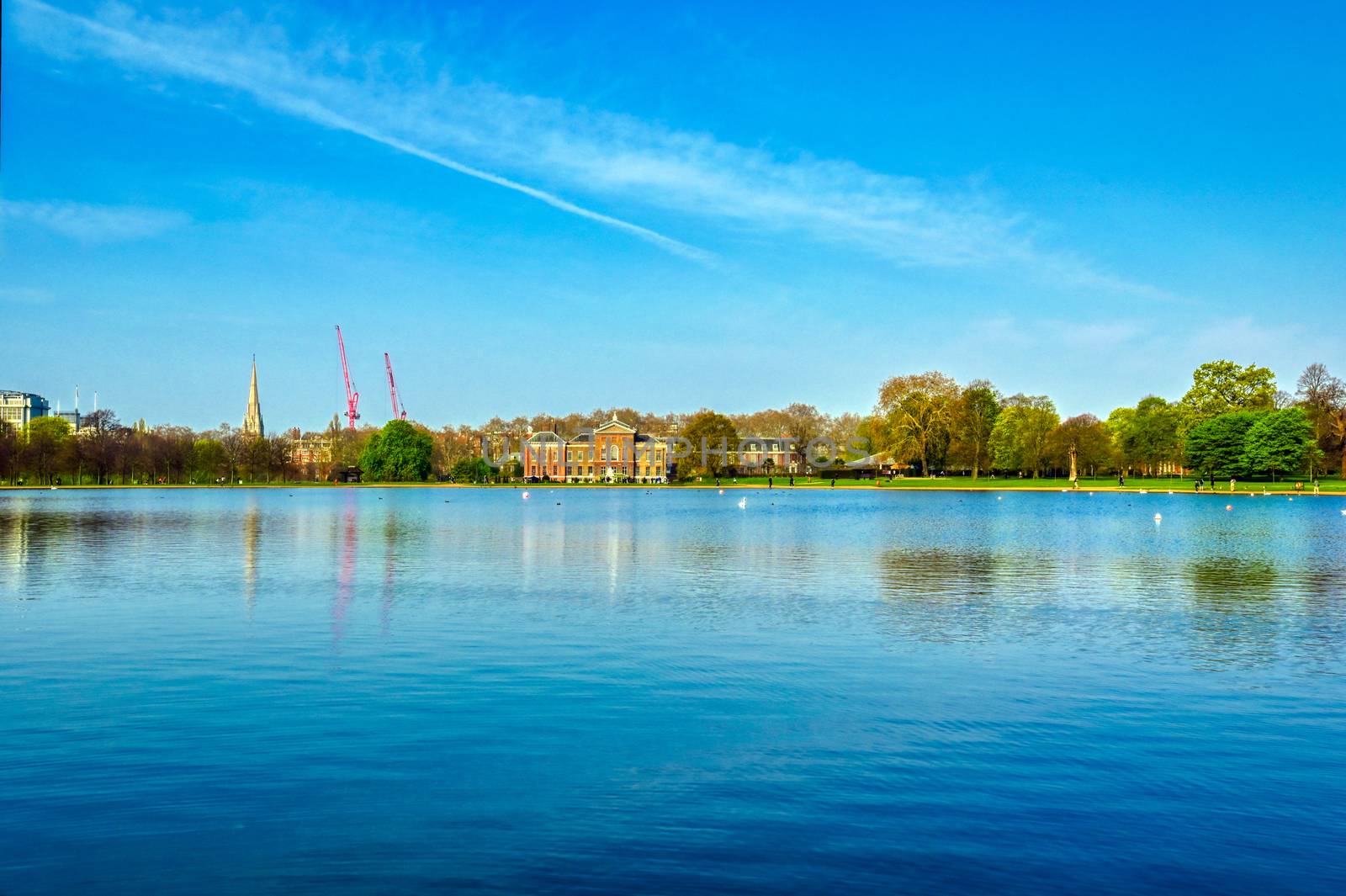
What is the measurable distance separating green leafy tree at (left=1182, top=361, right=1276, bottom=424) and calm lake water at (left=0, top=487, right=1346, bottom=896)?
323ft

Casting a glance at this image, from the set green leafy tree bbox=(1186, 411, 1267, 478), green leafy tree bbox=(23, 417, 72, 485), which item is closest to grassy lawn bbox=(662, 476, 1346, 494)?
green leafy tree bbox=(1186, 411, 1267, 478)

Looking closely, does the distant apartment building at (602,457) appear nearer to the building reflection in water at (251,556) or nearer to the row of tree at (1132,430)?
the row of tree at (1132,430)

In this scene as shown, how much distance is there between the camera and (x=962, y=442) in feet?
437

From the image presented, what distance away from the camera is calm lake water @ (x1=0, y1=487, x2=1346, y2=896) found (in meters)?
7.95

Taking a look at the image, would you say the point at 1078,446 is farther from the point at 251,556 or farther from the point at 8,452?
the point at 8,452

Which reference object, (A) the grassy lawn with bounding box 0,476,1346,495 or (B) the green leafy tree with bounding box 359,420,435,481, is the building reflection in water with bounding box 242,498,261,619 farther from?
(B) the green leafy tree with bounding box 359,420,435,481

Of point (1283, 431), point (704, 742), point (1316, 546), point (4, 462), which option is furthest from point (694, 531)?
point (4, 462)

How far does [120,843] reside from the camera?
Answer: 823 cm

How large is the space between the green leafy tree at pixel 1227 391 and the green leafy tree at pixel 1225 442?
6.96 meters

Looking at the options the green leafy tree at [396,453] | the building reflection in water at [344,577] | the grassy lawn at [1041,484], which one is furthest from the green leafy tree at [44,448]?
the building reflection in water at [344,577]

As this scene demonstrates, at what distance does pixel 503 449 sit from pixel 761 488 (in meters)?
75.0

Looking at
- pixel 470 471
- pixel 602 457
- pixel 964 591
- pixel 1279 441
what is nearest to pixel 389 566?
pixel 964 591

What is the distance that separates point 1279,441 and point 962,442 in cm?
3928

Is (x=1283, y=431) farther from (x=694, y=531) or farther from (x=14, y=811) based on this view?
(x=14, y=811)
